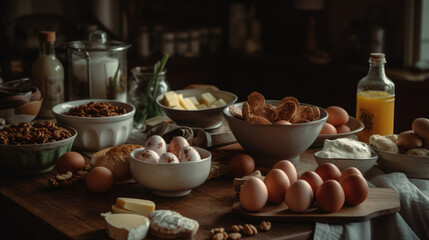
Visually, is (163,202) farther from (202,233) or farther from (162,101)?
(162,101)

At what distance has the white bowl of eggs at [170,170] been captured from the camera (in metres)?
1.30

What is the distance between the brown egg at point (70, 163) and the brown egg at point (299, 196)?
63 centimetres

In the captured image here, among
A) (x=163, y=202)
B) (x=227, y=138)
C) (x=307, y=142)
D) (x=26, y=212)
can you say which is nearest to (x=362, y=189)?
(x=307, y=142)

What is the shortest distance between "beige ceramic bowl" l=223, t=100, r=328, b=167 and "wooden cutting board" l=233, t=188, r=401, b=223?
0.29 meters

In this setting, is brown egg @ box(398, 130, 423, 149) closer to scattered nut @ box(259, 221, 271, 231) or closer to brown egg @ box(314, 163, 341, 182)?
brown egg @ box(314, 163, 341, 182)

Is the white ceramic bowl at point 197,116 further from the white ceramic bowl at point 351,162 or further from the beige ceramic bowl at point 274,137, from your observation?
the white ceramic bowl at point 351,162

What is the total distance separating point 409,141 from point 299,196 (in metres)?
0.48

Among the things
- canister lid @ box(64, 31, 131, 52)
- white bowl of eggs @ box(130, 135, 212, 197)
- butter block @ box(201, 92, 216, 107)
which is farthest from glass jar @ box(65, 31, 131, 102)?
white bowl of eggs @ box(130, 135, 212, 197)

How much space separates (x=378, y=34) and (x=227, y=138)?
2097 millimetres

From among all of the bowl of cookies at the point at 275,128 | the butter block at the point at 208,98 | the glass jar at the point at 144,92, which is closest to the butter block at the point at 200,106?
the butter block at the point at 208,98

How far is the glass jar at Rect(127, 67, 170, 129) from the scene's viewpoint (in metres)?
2.08

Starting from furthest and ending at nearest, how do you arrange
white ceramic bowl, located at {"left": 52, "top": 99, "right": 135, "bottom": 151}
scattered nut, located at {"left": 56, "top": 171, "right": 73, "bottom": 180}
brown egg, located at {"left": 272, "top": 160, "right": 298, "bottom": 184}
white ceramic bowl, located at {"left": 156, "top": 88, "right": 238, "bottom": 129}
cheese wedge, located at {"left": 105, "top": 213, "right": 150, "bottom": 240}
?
white ceramic bowl, located at {"left": 156, "top": 88, "right": 238, "bottom": 129}, white ceramic bowl, located at {"left": 52, "top": 99, "right": 135, "bottom": 151}, scattered nut, located at {"left": 56, "top": 171, "right": 73, "bottom": 180}, brown egg, located at {"left": 272, "top": 160, "right": 298, "bottom": 184}, cheese wedge, located at {"left": 105, "top": 213, "right": 150, "bottom": 240}

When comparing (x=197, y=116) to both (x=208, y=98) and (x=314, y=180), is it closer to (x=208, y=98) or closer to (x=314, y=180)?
(x=208, y=98)

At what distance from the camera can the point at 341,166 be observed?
1.48m
